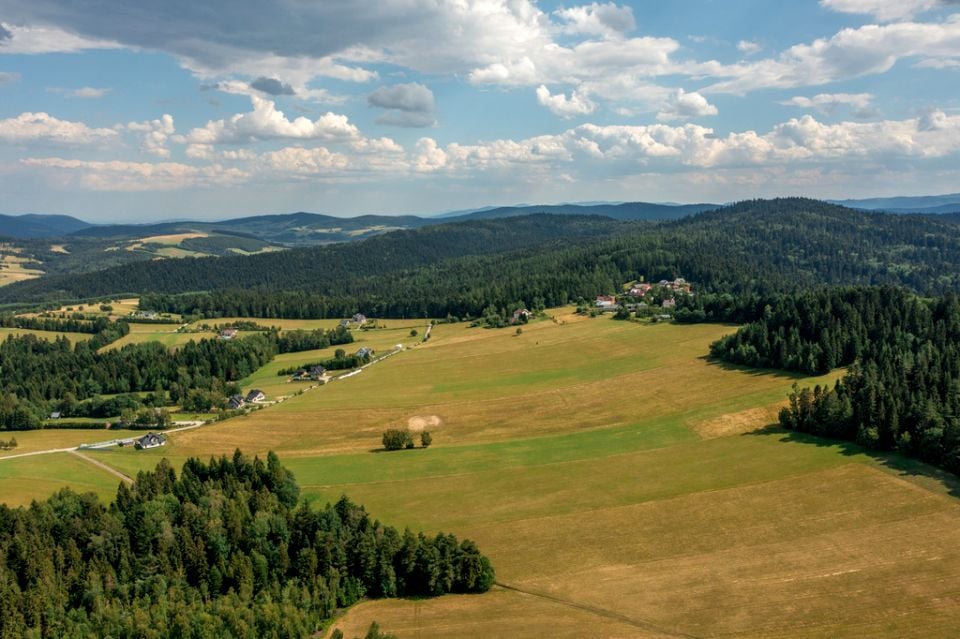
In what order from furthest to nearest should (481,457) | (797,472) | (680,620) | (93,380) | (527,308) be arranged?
(527,308), (93,380), (481,457), (797,472), (680,620)

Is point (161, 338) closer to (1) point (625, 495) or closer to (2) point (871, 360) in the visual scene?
(1) point (625, 495)

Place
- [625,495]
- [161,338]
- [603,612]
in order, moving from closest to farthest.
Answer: [603,612]
[625,495]
[161,338]

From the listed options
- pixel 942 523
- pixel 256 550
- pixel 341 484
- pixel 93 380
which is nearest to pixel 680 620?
pixel 942 523

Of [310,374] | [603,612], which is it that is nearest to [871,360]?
[603,612]

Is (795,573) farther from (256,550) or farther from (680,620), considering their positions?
(256,550)

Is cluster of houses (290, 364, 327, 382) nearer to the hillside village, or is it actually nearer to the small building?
the small building

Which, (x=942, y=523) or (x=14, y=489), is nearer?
(x=942, y=523)
